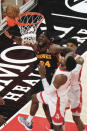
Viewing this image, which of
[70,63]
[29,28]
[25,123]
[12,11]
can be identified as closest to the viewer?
[70,63]

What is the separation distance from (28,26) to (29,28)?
0.54 ft

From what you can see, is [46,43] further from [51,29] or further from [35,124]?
[51,29]

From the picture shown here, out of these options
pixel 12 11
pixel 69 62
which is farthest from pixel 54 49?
pixel 12 11

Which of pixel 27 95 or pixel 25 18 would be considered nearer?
pixel 27 95

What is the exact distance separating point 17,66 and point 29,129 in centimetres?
316

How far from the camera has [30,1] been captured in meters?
14.2

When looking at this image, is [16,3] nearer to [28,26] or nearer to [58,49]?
[28,26]

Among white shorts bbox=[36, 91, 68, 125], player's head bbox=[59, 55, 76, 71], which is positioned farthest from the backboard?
player's head bbox=[59, 55, 76, 71]

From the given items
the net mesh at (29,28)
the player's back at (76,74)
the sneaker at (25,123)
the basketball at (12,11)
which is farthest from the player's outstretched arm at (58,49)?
the net mesh at (29,28)

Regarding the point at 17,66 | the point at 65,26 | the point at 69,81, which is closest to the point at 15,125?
the point at 69,81

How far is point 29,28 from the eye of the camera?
10531 millimetres

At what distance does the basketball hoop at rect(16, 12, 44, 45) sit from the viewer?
9.98m

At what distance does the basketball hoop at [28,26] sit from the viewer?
9.98 metres

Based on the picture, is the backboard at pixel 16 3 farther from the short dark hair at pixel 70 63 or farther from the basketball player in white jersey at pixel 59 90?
the short dark hair at pixel 70 63
